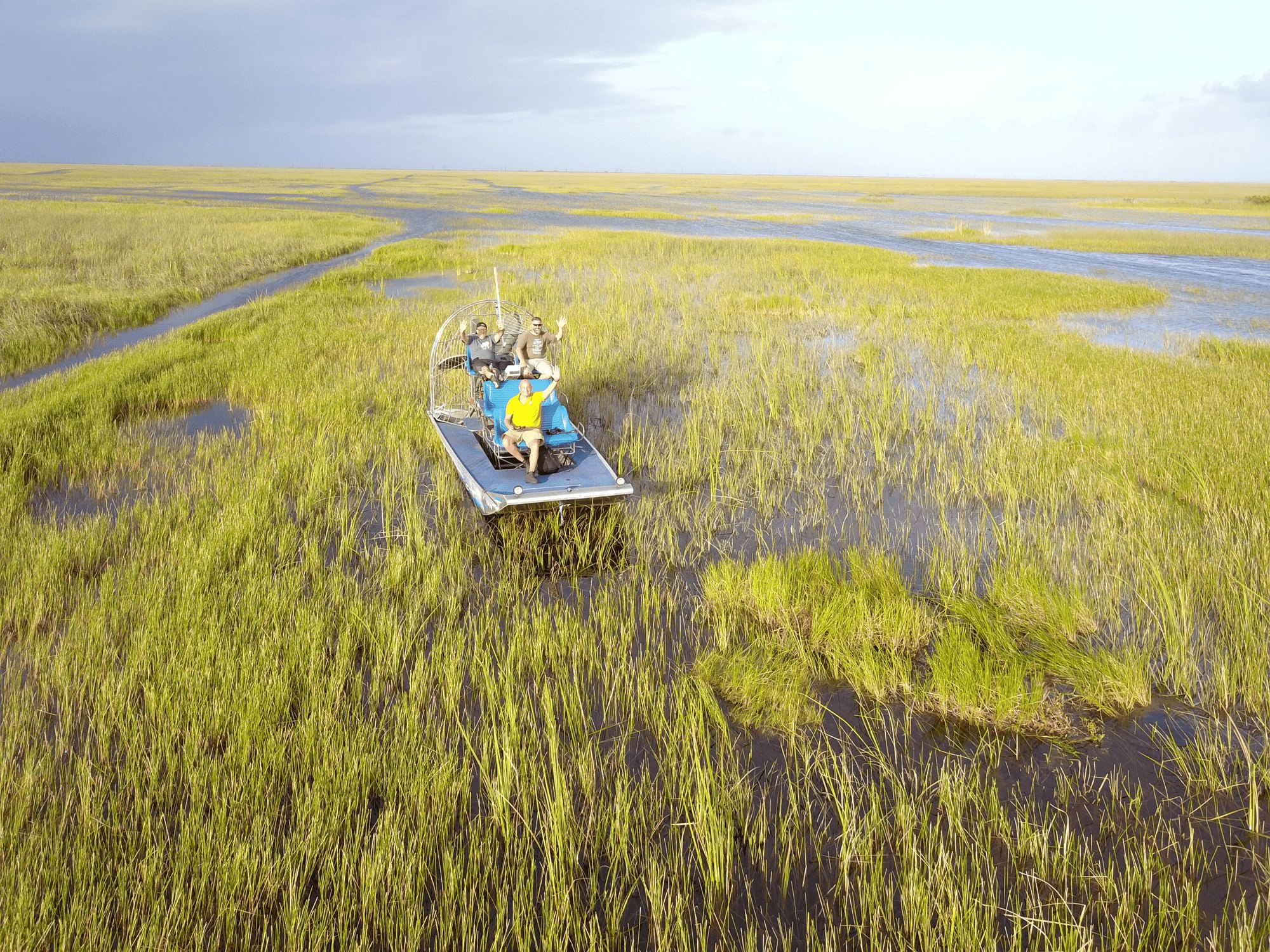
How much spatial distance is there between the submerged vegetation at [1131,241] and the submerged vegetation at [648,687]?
3206 centimetres

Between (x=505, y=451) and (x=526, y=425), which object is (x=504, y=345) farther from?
(x=526, y=425)

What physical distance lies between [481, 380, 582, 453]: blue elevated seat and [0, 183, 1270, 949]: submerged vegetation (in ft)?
3.10

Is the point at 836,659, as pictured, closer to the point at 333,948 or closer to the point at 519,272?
the point at 333,948

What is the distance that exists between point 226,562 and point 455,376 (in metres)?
7.50

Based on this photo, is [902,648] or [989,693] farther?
[902,648]

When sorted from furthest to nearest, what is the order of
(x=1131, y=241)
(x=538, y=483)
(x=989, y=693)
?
(x=1131, y=241), (x=538, y=483), (x=989, y=693)

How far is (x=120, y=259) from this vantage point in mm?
23578

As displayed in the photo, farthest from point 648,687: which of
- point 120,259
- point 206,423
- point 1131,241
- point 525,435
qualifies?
point 1131,241

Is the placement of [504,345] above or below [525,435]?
above

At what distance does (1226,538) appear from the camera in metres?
6.33

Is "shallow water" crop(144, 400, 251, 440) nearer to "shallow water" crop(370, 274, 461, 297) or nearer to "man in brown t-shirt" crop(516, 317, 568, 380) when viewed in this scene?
"man in brown t-shirt" crop(516, 317, 568, 380)

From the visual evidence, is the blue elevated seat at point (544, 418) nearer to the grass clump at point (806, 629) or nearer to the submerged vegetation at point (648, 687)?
the submerged vegetation at point (648, 687)

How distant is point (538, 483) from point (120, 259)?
24.5 m

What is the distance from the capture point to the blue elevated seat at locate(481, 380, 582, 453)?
8.01 metres
